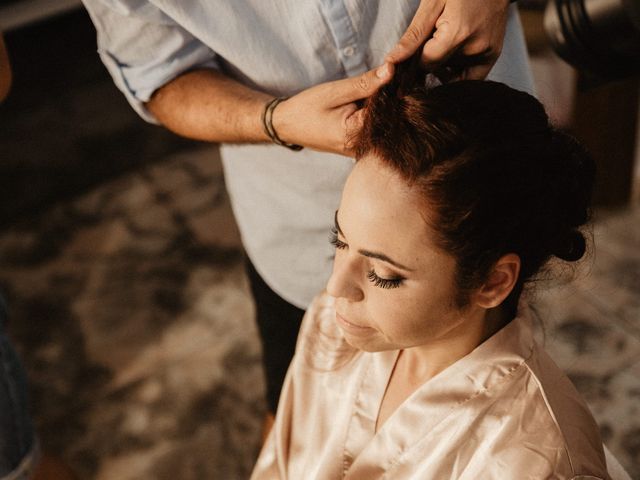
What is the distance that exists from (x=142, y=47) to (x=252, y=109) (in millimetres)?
253

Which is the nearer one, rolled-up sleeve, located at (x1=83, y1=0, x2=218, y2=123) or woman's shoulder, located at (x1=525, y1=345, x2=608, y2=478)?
woman's shoulder, located at (x1=525, y1=345, x2=608, y2=478)

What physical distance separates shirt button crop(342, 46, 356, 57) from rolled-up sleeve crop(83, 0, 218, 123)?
0.94ft

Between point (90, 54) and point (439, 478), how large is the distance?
12.7ft

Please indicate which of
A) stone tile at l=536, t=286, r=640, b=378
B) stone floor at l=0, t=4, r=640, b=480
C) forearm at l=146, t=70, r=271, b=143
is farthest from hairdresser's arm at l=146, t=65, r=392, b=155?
stone tile at l=536, t=286, r=640, b=378

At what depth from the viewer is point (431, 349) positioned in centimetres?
117

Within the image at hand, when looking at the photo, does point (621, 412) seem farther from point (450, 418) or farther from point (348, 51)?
point (348, 51)

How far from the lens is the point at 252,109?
117 centimetres

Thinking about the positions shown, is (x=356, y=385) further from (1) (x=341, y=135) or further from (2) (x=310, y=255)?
(1) (x=341, y=135)

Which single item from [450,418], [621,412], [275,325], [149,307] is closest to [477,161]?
[450,418]

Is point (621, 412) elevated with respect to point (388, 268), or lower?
lower

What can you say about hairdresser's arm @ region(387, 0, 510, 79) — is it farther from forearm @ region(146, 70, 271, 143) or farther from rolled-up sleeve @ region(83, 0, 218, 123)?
rolled-up sleeve @ region(83, 0, 218, 123)

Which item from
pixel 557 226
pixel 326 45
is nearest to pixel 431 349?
pixel 557 226

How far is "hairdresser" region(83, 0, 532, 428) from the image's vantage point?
0.99 meters

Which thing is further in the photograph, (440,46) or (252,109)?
(252,109)
